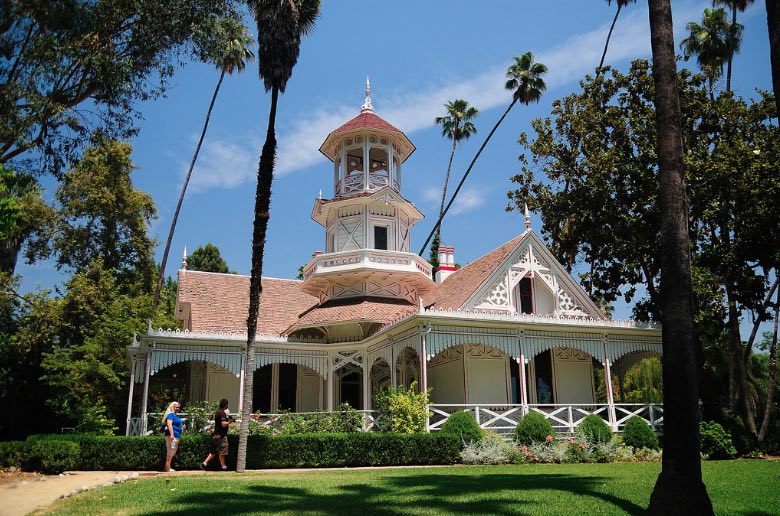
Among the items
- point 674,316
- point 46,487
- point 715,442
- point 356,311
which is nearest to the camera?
point 674,316

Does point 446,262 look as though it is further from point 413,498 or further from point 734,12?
point 413,498

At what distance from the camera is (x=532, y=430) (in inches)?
750

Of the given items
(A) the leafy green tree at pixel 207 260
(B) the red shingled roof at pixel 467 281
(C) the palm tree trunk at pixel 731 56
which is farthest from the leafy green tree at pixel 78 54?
(A) the leafy green tree at pixel 207 260

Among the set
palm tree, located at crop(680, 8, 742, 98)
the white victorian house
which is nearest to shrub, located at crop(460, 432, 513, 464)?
the white victorian house

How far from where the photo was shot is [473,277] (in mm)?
25344

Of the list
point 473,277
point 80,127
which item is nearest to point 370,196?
point 473,277

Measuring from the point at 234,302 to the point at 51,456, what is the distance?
529 inches

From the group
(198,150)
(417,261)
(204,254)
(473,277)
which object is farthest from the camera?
(204,254)

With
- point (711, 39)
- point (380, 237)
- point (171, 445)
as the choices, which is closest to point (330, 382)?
point (380, 237)

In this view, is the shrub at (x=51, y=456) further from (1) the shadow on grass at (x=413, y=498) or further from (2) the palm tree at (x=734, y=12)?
(2) the palm tree at (x=734, y=12)

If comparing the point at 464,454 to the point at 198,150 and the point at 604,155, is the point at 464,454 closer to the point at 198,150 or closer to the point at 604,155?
the point at 604,155

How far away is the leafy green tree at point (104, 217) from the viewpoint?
33969 millimetres

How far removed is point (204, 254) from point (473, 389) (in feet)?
123

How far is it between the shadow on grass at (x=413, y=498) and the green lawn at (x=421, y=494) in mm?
14
